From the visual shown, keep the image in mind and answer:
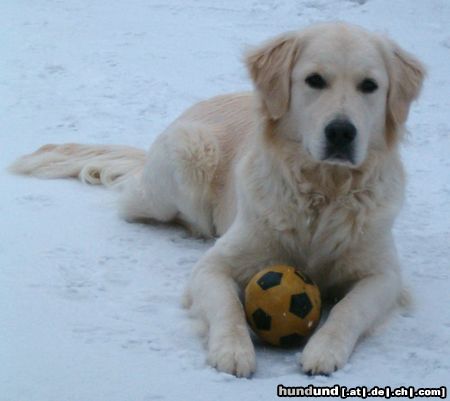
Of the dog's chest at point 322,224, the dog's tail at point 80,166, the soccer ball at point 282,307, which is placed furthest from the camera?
the dog's tail at point 80,166

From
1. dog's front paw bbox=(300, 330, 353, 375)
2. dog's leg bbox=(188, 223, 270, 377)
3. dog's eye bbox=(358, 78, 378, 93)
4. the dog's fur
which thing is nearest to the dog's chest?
the dog's fur

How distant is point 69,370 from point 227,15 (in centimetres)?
870

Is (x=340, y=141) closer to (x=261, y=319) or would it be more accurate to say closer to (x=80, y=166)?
(x=261, y=319)

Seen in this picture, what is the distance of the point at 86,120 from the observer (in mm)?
7246

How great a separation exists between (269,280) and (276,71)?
1.05 m

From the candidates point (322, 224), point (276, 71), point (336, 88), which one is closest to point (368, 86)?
point (336, 88)

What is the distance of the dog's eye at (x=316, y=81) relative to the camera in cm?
364

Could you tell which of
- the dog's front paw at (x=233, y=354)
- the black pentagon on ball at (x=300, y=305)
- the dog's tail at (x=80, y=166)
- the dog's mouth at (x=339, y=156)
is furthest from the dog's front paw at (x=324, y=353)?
the dog's tail at (x=80, y=166)

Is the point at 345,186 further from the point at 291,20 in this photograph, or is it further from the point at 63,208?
the point at 291,20

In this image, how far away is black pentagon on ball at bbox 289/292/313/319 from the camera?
327 centimetres

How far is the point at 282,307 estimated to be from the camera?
3.26m

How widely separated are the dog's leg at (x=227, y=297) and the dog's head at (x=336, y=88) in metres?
0.57

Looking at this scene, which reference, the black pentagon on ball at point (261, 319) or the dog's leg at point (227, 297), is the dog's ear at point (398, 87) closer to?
the dog's leg at point (227, 297)

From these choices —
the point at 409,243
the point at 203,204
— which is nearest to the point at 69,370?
the point at 203,204
